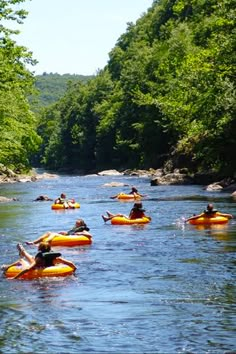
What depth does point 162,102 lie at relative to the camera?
6381 centimetres

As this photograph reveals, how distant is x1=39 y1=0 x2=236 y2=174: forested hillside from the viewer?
37.9m

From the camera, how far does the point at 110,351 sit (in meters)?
9.78

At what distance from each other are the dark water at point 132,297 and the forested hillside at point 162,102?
16.0m

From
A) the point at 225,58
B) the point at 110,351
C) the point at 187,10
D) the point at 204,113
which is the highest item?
the point at 187,10

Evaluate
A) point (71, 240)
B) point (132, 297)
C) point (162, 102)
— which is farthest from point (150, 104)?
point (132, 297)

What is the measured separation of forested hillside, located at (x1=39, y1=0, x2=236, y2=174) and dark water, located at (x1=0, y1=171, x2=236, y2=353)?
15967mm

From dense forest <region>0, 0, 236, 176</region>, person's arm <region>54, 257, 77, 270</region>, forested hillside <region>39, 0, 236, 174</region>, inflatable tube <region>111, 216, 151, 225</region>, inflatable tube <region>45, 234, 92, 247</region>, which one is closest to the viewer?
person's arm <region>54, 257, 77, 270</region>

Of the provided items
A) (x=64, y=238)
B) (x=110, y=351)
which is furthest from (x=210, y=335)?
(x=64, y=238)

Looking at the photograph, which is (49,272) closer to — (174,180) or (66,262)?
(66,262)

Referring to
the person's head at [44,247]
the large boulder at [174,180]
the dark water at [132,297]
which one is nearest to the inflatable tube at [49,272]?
the dark water at [132,297]

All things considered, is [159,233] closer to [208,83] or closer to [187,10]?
[208,83]

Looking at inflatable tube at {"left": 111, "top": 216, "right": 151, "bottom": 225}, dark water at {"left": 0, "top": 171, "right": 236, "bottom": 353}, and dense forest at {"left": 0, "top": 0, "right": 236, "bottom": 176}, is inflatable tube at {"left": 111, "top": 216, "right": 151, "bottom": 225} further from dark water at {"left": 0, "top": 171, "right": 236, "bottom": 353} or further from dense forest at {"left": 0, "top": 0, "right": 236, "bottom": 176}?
dense forest at {"left": 0, "top": 0, "right": 236, "bottom": 176}

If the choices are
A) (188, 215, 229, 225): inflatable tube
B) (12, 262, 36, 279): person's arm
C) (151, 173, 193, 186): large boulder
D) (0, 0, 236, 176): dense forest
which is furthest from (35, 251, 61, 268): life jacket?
(151, 173, 193, 186): large boulder

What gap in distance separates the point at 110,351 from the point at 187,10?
89.7 metres
